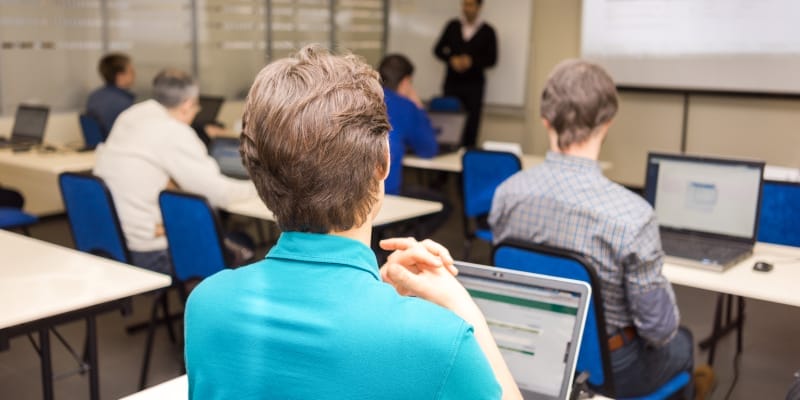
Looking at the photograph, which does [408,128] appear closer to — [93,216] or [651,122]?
[93,216]

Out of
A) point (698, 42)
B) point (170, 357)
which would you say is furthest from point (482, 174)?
point (698, 42)

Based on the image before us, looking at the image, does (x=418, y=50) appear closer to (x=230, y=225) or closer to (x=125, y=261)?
(x=230, y=225)

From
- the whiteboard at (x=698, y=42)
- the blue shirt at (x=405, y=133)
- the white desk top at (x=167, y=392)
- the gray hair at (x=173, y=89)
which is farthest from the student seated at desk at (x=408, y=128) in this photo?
the white desk top at (x=167, y=392)

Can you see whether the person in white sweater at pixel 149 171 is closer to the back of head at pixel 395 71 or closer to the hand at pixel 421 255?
the back of head at pixel 395 71

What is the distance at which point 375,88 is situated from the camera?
108cm

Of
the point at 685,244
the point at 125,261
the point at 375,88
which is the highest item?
the point at 375,88

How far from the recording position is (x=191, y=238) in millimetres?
3207

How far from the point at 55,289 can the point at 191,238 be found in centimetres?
95

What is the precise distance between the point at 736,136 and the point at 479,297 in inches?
219

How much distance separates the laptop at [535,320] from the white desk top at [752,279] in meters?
1.05

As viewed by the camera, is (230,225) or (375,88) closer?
(375,88)

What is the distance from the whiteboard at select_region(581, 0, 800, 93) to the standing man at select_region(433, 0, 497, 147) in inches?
41.1

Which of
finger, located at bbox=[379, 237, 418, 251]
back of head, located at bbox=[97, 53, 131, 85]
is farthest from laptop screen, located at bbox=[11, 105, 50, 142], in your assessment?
finger, located at bbox=[379, 237, 418, 251]

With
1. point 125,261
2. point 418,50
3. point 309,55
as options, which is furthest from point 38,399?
point 418,50
